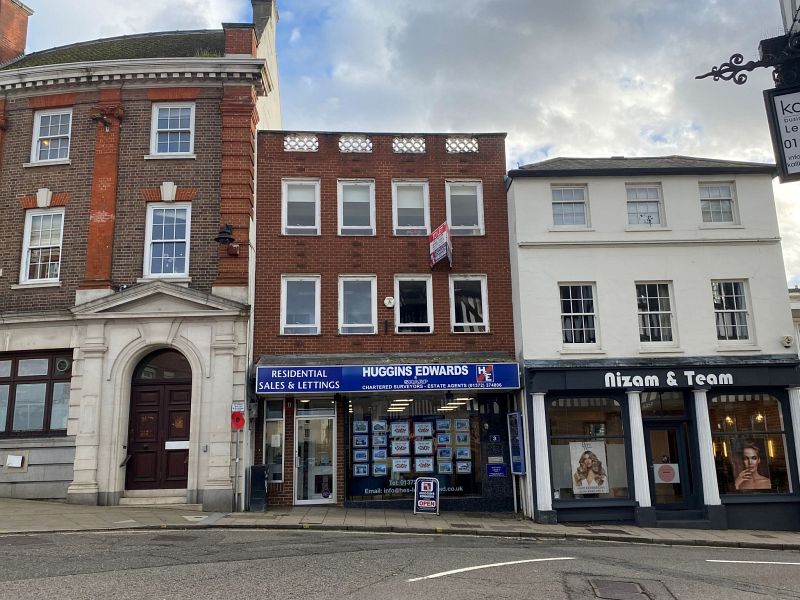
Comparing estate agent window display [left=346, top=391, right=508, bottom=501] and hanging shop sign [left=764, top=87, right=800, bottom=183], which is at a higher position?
hanging shop sign [left=764, top=87, right=800, bottom=183]

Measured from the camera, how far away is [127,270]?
699 inches

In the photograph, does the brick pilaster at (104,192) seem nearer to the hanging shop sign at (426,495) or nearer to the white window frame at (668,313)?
the hanging shop sign at (426,495)

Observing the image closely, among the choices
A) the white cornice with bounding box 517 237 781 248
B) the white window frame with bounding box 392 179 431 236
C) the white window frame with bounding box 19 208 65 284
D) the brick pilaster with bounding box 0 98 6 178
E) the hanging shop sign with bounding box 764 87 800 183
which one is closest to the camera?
the hanging shop sign with bounding box 764 87 800 183

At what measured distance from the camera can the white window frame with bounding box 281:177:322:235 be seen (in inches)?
749

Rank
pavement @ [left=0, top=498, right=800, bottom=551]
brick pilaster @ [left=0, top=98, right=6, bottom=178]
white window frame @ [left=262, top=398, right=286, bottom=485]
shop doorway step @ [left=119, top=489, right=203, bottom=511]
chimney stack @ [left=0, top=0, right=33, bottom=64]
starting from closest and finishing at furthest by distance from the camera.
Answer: pavement @ [left=0, top=498, right=800, bottom=551] < shop doorway step @ [left=119, top=489, right=203, bottom=511] < white window frame @ [left=262, top=398, right=286, bottom=485] < brick pilaster @ [left=0, top=98, right=6, bottom=178] < chimney stack @ [left=0, top=0, right=33, bottom=64]

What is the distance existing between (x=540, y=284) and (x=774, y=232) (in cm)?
656

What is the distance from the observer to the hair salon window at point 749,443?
17.3 m

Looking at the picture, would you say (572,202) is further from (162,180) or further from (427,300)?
(162,180)

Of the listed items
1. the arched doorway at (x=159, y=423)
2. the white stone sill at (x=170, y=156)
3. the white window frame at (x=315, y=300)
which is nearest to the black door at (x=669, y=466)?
the white window frame at (x=315, y=300)

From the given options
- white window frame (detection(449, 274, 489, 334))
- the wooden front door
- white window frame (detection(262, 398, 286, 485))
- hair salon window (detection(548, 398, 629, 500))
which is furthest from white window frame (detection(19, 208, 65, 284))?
hair salon window (detection(548, 398, 629, 500))

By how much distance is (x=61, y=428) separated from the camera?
683 inches

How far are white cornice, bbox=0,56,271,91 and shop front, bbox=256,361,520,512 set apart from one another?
808 centimetres

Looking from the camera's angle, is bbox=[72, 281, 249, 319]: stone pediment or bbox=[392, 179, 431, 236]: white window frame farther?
bbox=[392, 179, 431, 236]: white window frame

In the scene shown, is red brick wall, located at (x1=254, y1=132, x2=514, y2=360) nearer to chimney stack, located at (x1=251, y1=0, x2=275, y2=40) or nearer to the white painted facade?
the white painted facade
